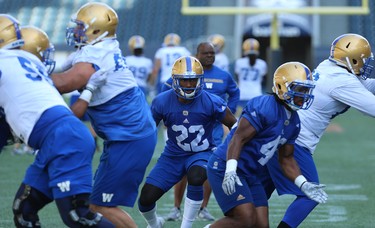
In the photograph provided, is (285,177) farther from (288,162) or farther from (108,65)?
(108,65)

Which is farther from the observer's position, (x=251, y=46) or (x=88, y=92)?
(x=251, y=46)

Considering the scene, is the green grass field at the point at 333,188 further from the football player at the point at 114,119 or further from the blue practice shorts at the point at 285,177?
the football player at the point at 114,119

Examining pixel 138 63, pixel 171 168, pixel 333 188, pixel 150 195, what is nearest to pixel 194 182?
pixel 171 168

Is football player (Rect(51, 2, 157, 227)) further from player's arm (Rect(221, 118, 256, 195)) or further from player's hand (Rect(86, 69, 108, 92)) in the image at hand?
player's arm (Rect(221, 118, 256, 195))

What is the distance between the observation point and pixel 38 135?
546 cm

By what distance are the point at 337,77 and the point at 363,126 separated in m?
12.8

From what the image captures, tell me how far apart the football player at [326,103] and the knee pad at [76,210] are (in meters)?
1.70

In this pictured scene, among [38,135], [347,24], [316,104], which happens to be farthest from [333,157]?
[347,24]

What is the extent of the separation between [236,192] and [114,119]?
94 cm

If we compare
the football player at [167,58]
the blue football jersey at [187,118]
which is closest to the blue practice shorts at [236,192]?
the blue football jersey at [187,118]

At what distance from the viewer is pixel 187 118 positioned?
723 cm

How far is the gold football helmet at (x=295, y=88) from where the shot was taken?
614 centimetres

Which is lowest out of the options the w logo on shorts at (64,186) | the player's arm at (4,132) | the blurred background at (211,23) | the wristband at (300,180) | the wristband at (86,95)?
the blurred background at (211,23)

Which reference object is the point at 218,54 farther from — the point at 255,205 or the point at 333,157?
the point at 255,205
